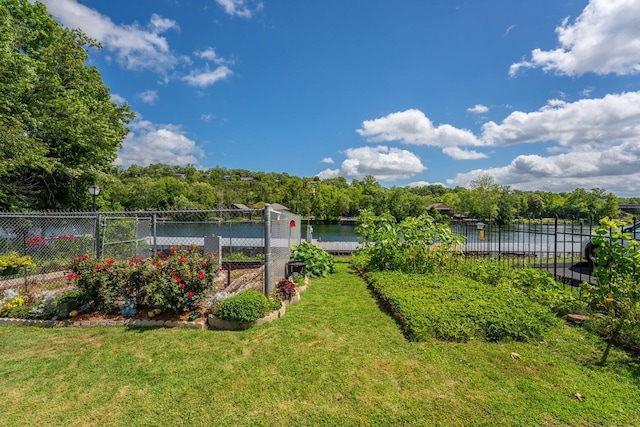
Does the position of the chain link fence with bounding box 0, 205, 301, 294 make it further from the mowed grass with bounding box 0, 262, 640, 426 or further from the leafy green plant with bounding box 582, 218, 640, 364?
the leafy green plant with bounding box 582, 218, 640, 364

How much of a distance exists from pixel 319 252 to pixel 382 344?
4.80 metres

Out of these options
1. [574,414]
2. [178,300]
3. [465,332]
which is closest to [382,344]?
[465,332]

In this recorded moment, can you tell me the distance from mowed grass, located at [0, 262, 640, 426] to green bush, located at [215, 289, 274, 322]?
22cm

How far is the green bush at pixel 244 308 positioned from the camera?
4.08 m

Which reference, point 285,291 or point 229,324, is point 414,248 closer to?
point 285,291

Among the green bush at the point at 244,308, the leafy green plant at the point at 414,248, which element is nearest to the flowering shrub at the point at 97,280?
the green bush at the point at 244,308

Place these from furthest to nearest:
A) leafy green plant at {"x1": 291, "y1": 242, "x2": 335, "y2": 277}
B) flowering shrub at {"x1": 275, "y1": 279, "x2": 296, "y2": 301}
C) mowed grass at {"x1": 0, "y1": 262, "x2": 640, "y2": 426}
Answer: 1. leafy green plant at {"x1": 291, "y1": 242, "x2": 335, "y2": 277}
2. flowering shrub at {"x1": 275, "y1": 279, "x2": 296, "y2": 301}
3. mowed grass at {"x1": 0, "y1": 262, "x2": 640, "y2": 426}

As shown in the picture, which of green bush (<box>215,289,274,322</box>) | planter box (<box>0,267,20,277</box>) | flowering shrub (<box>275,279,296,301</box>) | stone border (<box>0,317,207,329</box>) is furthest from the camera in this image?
planter box (<box>0,267,20,277</box>)

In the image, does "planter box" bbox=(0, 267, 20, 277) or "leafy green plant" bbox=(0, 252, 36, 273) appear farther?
"planter box" bbox=(0, 267, 20, 277)

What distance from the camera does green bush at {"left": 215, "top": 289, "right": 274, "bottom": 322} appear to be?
13.4ft

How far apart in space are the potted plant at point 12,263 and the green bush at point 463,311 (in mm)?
7678

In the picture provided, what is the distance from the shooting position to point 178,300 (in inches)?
169

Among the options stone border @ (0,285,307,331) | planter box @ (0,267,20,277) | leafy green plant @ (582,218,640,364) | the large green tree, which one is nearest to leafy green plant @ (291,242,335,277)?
stone border @ (0,285,307,331)

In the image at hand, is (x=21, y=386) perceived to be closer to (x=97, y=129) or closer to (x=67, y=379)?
(x=67, y=379)
